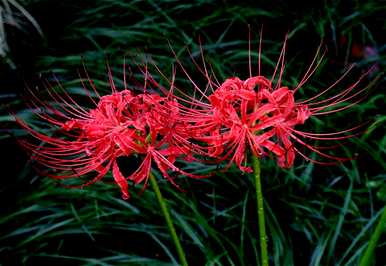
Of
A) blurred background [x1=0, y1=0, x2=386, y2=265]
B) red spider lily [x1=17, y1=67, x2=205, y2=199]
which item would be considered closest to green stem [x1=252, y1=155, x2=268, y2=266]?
red spider lily [x1=17, y1=67, x2=205, y2=199]

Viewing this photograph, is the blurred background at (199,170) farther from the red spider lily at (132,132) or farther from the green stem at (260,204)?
the green stem at (260,204)

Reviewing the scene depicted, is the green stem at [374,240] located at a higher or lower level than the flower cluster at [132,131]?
lower

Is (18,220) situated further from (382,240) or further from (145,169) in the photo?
(382,240)

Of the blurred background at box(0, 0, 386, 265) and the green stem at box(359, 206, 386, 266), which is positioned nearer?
the green stem at box(359, 206, 386, 266)

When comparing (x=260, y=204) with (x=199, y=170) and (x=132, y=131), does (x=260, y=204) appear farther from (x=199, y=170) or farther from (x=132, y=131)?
(x=199, y=170)

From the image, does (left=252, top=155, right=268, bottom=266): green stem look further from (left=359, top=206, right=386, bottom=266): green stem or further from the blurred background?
the blurred background

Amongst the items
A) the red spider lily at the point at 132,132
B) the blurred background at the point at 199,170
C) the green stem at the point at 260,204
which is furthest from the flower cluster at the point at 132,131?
the blurred background at the point at 199,170

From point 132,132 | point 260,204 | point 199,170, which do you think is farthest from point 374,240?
point 199,170

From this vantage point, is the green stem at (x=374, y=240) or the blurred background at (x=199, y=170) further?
the blurred background at (x=199, y=170)
